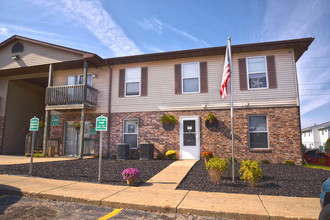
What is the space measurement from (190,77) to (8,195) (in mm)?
9442

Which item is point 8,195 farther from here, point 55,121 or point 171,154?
point 55,121

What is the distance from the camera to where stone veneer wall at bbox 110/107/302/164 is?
10398 mm

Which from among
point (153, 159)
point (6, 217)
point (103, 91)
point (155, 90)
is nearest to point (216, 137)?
point (153, 159)

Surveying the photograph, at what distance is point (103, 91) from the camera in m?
13.4

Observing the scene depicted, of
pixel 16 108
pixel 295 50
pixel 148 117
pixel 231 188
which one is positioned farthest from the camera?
pixel 16 108

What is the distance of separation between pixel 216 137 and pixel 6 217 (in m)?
9.13

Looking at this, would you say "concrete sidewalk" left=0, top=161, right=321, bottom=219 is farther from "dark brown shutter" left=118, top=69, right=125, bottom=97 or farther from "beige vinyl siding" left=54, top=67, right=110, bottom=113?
"dark brown shutter" left=118, top=69, right=125, bottom=97

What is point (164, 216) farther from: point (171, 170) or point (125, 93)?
point (125, 93)

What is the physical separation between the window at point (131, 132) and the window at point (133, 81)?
1.67 m

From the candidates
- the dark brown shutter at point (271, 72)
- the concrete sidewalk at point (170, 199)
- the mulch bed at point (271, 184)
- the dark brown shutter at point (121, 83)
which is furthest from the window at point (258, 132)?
the dark brown shutter at point (121, 83)

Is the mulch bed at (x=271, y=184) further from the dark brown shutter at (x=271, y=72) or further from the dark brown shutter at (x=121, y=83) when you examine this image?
the dark brown shutter at (x=121, y=83)

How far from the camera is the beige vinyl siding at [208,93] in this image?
1086cm

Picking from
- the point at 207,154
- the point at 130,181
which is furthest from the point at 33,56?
the point at 207,154

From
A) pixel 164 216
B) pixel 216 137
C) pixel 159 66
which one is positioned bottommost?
pixel 164 216
